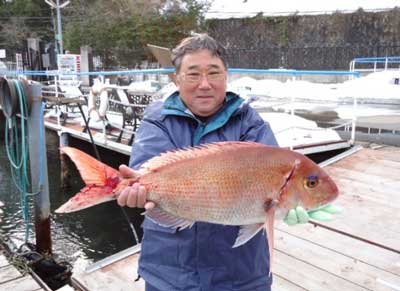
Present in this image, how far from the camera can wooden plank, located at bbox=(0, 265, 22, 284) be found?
3.47 meters

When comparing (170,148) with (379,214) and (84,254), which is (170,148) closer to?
(379,214)

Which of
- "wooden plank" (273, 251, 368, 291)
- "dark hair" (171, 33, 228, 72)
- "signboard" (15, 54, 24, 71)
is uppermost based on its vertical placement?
"signboard" (15, 54, 24, 71)

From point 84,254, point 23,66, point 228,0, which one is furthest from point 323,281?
point 228,0

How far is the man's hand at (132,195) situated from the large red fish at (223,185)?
2 cm

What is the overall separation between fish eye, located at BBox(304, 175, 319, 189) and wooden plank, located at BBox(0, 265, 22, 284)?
2.83 m

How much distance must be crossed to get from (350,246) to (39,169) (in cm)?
365

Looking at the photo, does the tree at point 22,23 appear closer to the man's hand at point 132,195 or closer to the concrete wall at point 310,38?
the concrete wall at point 310,38

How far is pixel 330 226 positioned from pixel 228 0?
1001 inches

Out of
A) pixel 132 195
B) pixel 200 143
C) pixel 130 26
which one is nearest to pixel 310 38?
pixel 130 26

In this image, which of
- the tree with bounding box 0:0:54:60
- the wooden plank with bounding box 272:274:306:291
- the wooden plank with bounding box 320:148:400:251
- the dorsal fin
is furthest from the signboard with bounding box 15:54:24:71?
the dorsal fin

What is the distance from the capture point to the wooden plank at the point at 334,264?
3080 mm

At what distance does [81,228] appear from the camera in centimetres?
695

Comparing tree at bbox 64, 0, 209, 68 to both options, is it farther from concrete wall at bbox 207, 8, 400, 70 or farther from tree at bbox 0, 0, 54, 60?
tree at bbox 0, 0, 54, 60

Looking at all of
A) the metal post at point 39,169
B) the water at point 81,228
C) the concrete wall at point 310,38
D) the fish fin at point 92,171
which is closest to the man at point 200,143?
the fish fin at point 92,171
